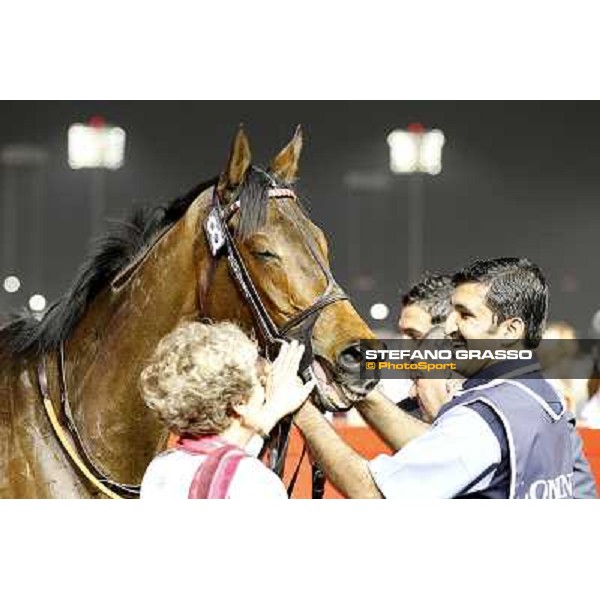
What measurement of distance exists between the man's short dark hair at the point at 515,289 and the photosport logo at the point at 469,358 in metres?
0.06

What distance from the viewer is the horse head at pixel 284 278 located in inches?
117

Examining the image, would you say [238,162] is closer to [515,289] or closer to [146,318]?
[146,318]

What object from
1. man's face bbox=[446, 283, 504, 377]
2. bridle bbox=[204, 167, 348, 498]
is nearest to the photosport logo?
man's face bbox=[446, 283, 504, 377]

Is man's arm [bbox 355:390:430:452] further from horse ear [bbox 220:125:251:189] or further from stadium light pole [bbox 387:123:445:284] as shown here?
horse ear [bbox 220:125:251:189]

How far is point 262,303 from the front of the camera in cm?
300

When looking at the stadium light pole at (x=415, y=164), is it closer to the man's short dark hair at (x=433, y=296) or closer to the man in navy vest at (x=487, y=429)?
the man's short dark hair at (x=433, y=296)

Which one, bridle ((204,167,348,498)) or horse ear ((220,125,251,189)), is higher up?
horse ear ((220,125,251,189))

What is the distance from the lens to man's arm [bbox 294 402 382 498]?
2889 mm

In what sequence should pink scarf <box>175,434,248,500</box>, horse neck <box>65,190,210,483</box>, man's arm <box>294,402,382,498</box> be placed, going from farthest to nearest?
horse neck <box>65,190,210,483</box> → man's arm <box>294,402,382,498</box> → pink scarf <box>175,434,248,500</box>

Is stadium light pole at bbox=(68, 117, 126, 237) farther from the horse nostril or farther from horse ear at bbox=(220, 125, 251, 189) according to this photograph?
the horse nostril

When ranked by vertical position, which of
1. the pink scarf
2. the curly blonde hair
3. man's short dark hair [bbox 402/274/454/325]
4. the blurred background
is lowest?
the pink scarf

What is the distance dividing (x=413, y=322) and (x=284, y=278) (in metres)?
0.44

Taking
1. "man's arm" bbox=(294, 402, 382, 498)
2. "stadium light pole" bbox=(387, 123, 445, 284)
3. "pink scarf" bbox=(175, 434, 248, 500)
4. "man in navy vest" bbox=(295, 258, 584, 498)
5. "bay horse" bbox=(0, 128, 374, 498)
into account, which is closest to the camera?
"pink scarf" bbox=(175, 434, 248, 500)

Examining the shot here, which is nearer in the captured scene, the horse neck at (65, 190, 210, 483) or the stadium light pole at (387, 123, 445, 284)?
the horse neck at (65, 190, 210, 483)
